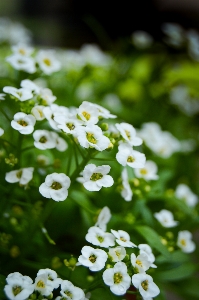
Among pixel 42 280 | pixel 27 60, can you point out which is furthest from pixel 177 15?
pixel 42 280

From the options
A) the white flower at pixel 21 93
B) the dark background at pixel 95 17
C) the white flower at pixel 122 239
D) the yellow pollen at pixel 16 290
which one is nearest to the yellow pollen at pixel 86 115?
the white flower at pixel 21 93

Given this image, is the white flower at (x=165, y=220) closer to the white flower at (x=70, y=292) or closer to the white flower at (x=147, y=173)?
the white flower at (x=147, y=173)

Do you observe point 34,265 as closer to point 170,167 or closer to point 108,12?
point 170,167

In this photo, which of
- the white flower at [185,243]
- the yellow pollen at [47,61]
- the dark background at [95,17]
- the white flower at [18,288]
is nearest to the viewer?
the white flower at [18,288]

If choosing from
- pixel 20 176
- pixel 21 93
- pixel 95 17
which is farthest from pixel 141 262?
pixel 95 17

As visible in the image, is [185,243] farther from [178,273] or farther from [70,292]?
[70,292]

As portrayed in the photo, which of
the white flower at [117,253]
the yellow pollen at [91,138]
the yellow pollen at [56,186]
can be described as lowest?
the white flower at [117,253]
